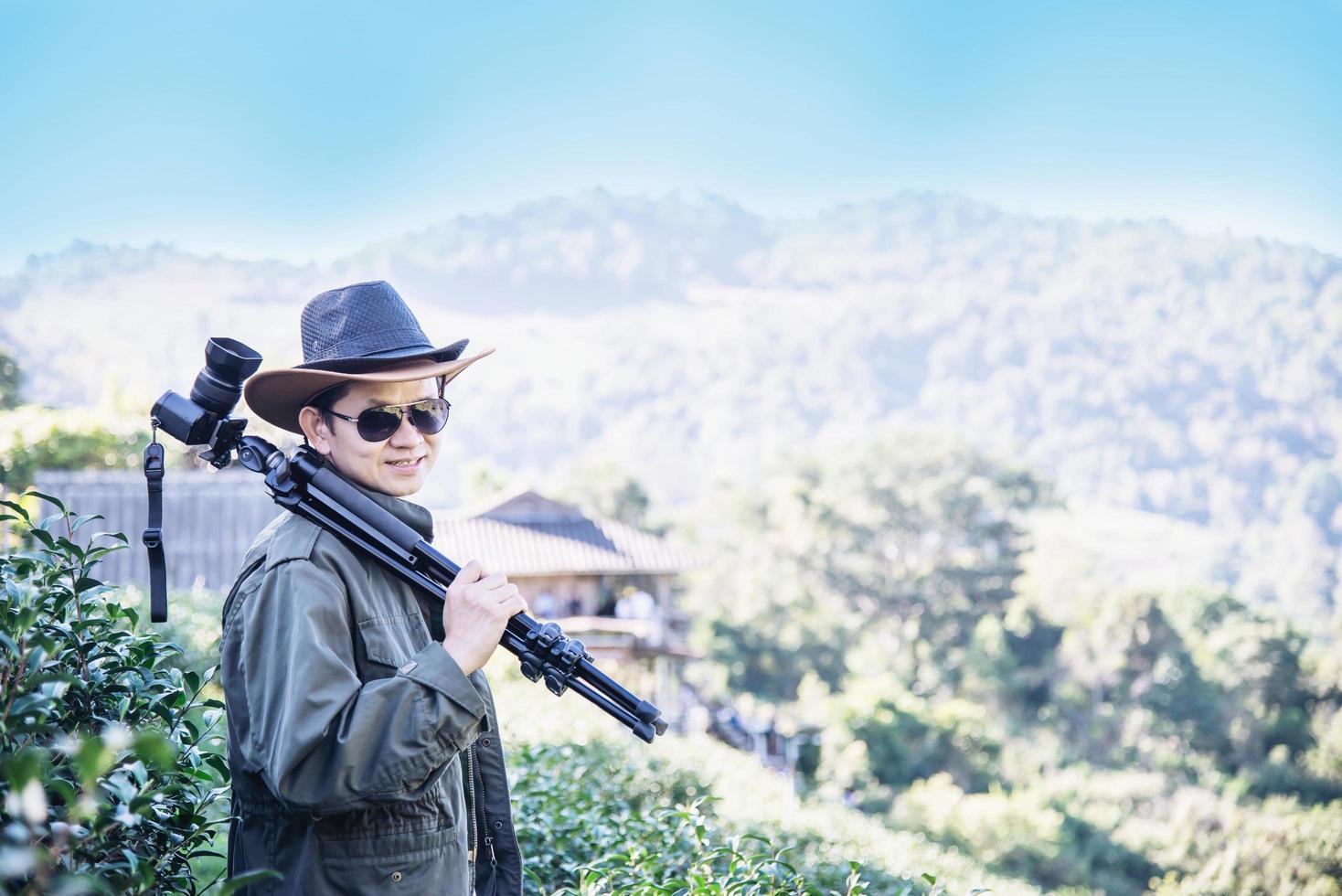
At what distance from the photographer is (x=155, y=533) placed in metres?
2.12

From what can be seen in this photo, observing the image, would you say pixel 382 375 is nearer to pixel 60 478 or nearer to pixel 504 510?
pixel 60 478

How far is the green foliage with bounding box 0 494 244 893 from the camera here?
1.54 meters

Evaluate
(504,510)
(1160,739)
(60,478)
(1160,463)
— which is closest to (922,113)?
(1160,463)

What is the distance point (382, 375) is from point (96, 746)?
1.18 m

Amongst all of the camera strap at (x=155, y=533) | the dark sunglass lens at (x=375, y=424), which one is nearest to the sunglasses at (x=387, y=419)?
the dark sunglass lens at (x=375, y=424)

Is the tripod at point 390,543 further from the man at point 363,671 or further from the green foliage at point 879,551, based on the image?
the green foliage at point 879,551

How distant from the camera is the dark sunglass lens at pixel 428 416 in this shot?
226 centimetres

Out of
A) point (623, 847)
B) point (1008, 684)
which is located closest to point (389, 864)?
point (623, 847)

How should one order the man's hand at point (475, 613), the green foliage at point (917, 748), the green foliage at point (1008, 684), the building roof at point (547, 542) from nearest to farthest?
the man's hand at point (475, 613)
the building roof at point (547, 542)
the green foliage at point (1008, 684)
the green foliage at point (917, 748)

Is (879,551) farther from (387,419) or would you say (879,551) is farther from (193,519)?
(387,419)

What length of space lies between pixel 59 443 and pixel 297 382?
15806 mm

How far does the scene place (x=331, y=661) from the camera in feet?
5.83

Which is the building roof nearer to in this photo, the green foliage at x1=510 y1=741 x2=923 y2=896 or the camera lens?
the green foliage at x1=510 y1=741 x2=923 y2=896

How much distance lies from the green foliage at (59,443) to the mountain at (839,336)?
89.5m
